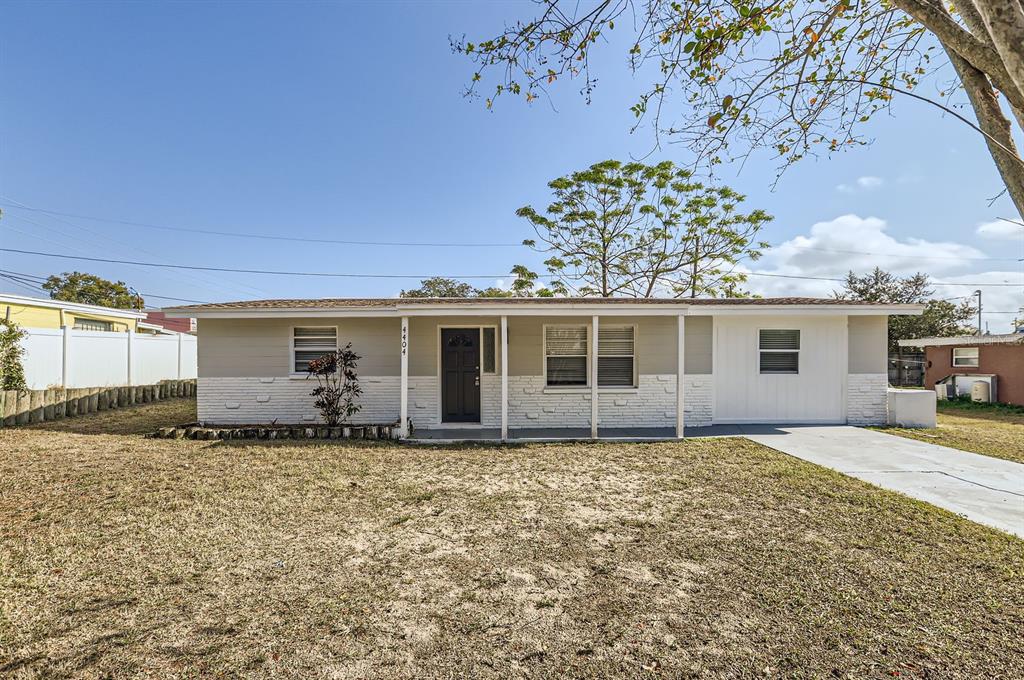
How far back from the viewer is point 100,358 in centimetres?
1228

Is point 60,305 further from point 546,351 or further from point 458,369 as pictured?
point 546,351

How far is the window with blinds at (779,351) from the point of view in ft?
31.2

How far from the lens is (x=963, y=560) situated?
11.4 feet

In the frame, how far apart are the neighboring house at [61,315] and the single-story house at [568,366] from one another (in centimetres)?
847

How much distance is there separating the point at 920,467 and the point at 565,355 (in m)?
5.95

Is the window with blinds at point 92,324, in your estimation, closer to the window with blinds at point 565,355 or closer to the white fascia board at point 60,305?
the white fascia board at point 60,305

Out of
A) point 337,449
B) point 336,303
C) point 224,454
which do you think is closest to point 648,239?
point 336,303

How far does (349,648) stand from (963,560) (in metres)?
4.80

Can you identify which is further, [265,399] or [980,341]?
[980,341]

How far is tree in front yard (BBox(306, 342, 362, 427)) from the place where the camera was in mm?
8641

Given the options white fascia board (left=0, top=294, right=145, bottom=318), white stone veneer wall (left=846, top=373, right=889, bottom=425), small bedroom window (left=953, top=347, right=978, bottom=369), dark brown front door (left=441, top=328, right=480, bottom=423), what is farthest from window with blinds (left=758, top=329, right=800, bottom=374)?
white fascia board (left=0, top=294, right=145, bottom=318)

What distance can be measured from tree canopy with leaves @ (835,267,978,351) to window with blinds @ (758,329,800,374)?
1669 cm

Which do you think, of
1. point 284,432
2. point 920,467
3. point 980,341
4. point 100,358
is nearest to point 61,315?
point 100,358

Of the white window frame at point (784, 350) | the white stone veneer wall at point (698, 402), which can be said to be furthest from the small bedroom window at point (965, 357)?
the white stone veneer wall at point (698, 402)
